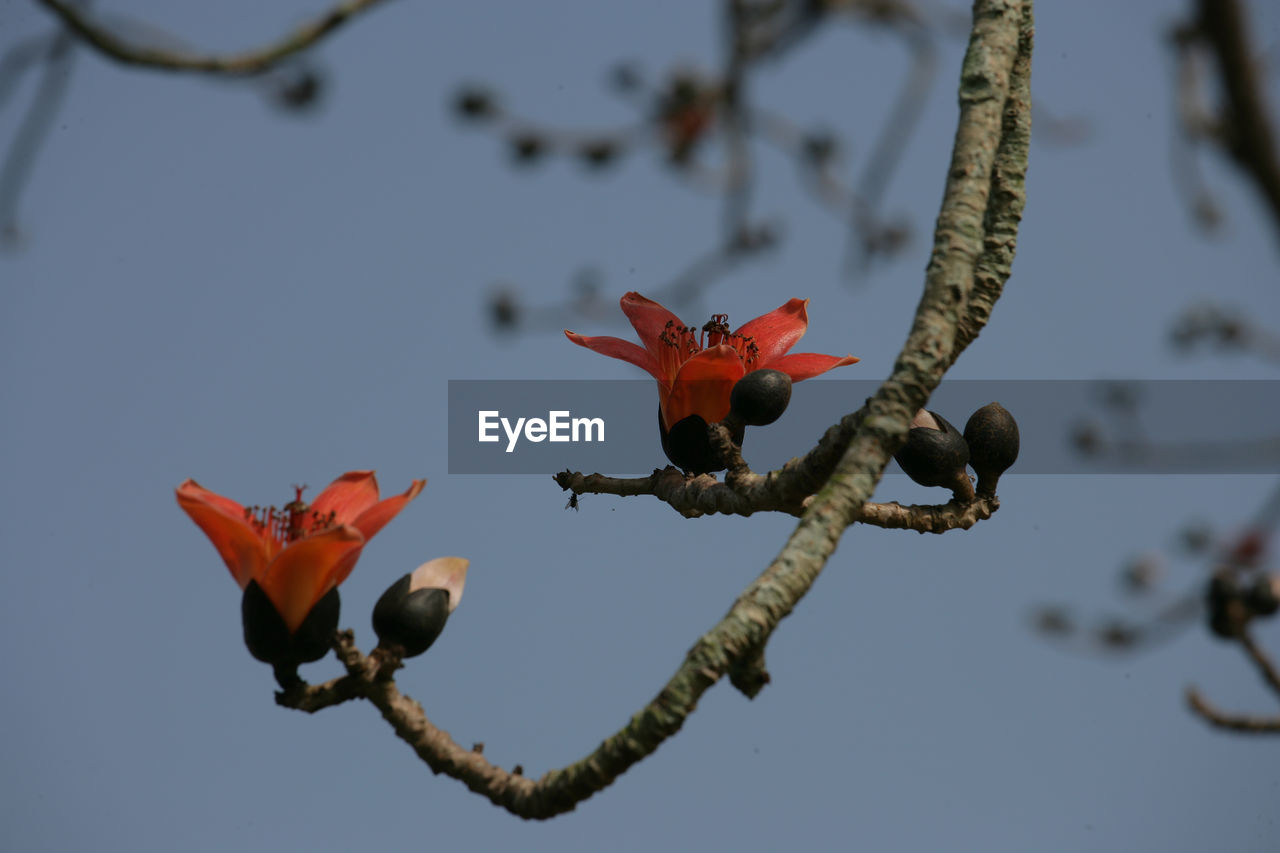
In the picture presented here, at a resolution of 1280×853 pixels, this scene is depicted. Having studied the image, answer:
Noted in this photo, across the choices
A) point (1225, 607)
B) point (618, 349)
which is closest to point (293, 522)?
point (618, 349)

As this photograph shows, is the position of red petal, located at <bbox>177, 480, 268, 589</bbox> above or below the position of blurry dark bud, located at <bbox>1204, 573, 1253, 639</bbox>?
above

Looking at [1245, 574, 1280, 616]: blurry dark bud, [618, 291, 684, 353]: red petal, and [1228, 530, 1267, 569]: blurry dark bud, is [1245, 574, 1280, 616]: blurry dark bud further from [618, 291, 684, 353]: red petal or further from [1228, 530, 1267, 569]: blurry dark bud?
[618, 291, 684, 353]: red petal

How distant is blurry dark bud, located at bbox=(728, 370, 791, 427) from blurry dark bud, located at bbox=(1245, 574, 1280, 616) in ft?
2.89

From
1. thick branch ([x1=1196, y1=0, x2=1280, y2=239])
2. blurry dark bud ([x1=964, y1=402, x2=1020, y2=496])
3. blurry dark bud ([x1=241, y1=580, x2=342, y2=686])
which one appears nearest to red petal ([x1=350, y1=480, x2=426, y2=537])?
blurry dark bud ([x1=241, y1=580, x2=342, y2=686])

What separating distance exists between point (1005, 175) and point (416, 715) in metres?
1.23

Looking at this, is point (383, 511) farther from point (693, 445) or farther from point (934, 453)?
point (934, 453)

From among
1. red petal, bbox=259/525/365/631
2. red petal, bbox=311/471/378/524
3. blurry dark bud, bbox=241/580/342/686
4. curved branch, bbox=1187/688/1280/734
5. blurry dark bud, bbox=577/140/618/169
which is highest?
blurry dark bud, bbox=577/140/618/169

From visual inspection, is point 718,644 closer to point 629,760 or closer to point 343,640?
point 629,760

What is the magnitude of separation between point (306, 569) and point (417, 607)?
0.18 m

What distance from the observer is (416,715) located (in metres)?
1.74

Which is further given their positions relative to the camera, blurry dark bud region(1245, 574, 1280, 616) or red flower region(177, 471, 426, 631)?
red flower region(177, 471, 426, 631)

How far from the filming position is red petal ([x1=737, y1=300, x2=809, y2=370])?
224 cm

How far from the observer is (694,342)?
2240 millimetres

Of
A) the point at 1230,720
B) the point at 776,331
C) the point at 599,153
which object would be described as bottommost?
the point at 1230,720
